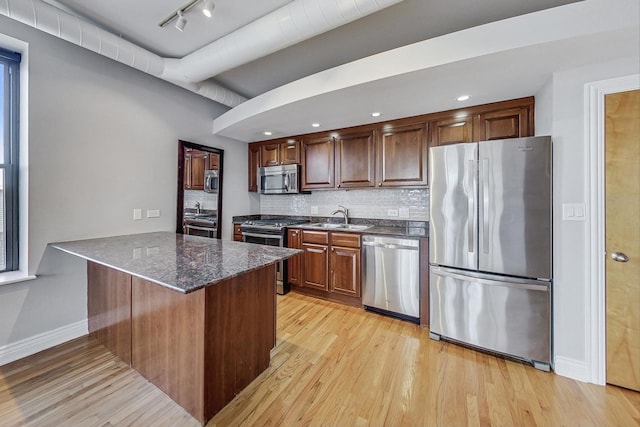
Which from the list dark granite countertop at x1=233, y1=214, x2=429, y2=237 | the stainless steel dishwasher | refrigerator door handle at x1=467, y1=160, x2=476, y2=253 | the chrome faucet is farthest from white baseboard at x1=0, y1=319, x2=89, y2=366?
refrigerator door handle at x1=467, y1=160, x2=476, y2=253

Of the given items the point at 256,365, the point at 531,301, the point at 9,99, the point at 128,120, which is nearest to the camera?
the point at 256,365

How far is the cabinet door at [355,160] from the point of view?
320cm

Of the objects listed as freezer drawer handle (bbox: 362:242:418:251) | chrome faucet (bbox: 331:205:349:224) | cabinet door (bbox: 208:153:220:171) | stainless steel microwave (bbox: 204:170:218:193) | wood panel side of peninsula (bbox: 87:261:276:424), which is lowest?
wood panel side of peninsula (bbox: 87:261:276:424)

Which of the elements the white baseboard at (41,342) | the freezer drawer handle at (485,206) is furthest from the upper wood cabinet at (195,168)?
the freezer drawer handle at (485,206)

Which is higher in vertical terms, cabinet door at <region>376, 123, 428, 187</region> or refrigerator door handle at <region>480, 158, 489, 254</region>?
cabinet door at <region>376, 123, 428, 187</region>

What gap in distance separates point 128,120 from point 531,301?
4.06 metres

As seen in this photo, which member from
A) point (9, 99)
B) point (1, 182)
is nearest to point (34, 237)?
point (1, 182)

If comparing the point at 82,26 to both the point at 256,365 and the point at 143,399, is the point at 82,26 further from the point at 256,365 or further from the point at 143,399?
the point at 256,365

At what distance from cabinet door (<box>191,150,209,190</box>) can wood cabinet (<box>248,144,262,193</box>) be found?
83 cm

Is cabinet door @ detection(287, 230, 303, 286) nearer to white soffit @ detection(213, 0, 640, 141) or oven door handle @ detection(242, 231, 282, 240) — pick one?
oven door handle @ detection(242, 231, 282, 240)

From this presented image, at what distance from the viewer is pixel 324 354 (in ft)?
6.96

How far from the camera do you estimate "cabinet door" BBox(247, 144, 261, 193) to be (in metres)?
4.14

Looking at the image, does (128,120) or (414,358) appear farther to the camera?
(128,120)

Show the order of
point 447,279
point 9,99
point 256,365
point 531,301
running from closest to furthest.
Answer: point 256,365 → point 531,301 → point 9,99 → point 447,279
